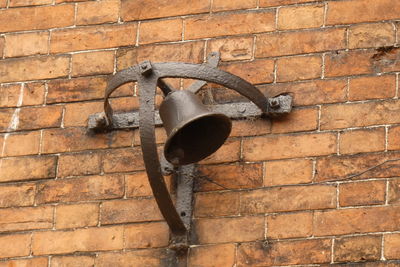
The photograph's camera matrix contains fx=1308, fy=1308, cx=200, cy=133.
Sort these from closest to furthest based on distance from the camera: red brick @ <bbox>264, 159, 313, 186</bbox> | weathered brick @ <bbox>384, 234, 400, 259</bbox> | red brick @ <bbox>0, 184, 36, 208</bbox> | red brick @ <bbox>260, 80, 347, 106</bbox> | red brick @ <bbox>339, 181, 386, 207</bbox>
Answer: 1. weathered brick @ <bbox>384, 234, 400, 259</bbox>
2. red brick @ <bbox>339, 181, 386, 207</bbox>
3. red brick @ <bbox>264, 159, 313, 186</bbox>
4. red brick @ <bbox>260, 80, 347, 106</bbox>
5. red brick @ <bbox>0, 184, 36, 208</bbox>

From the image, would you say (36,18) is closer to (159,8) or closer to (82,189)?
(159,8)

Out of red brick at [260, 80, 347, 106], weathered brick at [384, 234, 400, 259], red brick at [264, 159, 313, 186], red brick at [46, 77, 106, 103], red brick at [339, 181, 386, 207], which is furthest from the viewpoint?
red brick at [46, 77, 106, 103]

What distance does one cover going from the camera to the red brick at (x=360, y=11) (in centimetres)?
444

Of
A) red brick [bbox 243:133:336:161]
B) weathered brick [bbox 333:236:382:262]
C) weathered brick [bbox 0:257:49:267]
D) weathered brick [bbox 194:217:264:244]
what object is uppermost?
red brick [bbox 243:133:336:161]

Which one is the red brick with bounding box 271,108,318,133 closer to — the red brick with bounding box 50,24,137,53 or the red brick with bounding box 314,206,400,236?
the red brick with bounding box 314,206,400,236

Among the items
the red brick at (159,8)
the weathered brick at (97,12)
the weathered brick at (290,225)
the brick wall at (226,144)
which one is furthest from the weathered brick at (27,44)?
the weathered brick at (290,225)

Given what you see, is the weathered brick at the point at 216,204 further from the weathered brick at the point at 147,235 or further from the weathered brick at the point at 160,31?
the weathered brick at the point at 160,31

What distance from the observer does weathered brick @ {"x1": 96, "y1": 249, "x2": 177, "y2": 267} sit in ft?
13.9

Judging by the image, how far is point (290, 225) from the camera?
418 centimetres

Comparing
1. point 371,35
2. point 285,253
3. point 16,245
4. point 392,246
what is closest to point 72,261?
point 16,245

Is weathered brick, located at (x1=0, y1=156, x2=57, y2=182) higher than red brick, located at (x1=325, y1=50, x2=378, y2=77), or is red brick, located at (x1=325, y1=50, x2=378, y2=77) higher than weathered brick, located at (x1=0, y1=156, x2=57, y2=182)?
red brick, located at (x1=325, y1=50, x2=378, y2=77)

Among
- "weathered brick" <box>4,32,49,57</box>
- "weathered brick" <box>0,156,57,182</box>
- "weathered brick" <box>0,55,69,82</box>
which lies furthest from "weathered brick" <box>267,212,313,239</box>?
"weathered brick" <box>4,32,49,57</box>

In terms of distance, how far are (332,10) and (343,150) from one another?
53 centimetres

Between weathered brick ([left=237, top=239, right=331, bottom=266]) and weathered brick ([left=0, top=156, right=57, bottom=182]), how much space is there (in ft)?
2.52
